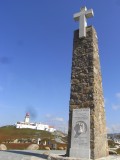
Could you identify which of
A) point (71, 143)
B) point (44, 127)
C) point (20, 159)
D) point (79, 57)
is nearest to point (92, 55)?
point (79, 57)

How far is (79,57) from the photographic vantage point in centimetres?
1355

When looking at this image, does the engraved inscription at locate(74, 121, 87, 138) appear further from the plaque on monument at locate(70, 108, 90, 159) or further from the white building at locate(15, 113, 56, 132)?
the white building at locate(15, 113, 56, 132)

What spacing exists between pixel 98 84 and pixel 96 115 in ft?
6.63

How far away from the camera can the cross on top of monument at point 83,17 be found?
45.7 ft

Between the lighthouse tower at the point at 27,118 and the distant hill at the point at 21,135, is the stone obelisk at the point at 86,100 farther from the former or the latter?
the lighthouse tower at the point at 27,118

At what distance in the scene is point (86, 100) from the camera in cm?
1245

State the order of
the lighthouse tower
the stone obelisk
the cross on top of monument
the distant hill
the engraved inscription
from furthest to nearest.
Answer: the lighthouse tower, the distant hill, the cross on top of monument, the engraved inscription, the stone obelisk

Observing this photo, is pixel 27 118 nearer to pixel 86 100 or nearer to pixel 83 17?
pixel 83 17

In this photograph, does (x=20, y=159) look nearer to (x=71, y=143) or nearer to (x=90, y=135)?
(x=71, y=143)

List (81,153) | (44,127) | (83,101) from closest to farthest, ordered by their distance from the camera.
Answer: (81,153) → (83,101) → (44,127)

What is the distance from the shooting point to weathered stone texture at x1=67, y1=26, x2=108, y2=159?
39.3ft

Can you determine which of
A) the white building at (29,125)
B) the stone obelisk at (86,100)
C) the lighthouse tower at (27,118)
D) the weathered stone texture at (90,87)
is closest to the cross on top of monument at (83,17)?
the stone obelisk at (86,100)

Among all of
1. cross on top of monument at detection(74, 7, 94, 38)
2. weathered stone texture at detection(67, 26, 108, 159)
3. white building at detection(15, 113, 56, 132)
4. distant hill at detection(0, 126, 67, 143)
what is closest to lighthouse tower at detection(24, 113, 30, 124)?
white building at detection(15, 113, 56, 132)

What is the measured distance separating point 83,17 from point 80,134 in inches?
288
